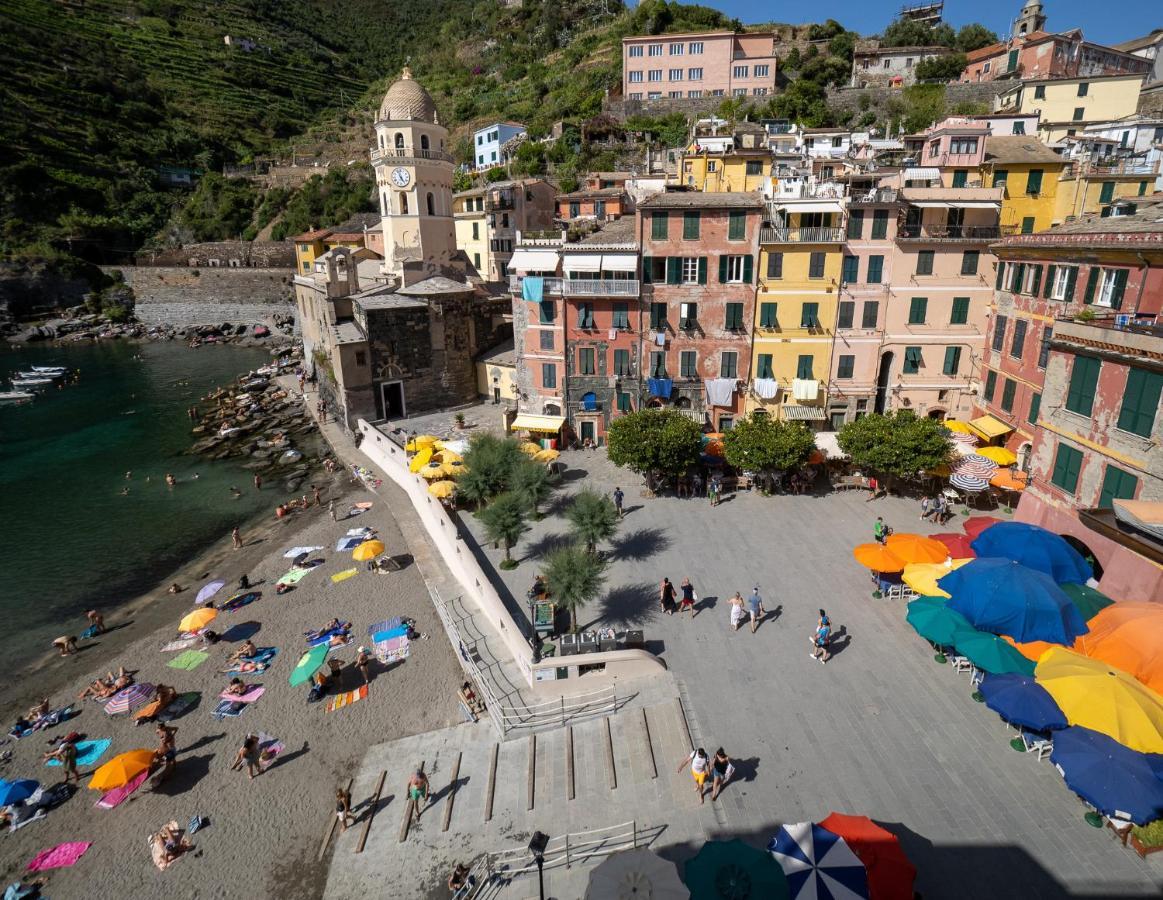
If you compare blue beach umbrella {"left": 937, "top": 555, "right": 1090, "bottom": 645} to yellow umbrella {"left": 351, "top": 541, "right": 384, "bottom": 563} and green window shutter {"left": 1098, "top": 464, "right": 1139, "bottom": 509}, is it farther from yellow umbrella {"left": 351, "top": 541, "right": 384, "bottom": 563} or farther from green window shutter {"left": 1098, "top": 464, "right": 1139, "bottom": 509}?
yellow umbrella {"left": 351, "top": 541, "right": 384, "bottom": 563}

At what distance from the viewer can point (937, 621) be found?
619 inches

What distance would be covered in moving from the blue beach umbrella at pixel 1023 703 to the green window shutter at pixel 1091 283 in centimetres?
1489

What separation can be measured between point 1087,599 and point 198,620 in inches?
1086

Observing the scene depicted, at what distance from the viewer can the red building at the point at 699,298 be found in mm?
28141

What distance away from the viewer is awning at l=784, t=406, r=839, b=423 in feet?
96.9

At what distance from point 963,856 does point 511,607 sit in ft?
41.3

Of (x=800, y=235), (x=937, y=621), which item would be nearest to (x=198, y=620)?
(x=937, y=621)

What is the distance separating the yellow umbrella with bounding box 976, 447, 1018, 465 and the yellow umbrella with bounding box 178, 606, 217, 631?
98.2 feet

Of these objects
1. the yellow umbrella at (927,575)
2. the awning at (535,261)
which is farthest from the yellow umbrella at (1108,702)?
the awning at (535,261)

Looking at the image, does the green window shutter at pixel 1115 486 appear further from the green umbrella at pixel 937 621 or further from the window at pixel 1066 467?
the green umbrella at pixel 937 621

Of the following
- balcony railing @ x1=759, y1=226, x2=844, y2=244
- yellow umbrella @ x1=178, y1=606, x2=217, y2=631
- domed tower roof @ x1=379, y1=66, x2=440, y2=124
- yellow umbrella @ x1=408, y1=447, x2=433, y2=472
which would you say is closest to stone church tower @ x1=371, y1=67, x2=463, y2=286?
domed tower roof @ x1=379, y1=66, x2=440, y2=124

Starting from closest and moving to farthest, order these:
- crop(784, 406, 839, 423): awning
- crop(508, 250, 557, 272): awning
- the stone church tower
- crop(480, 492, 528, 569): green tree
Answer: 1. crop(480, 492, 528, 569): green tree
2. crop(784, 406, 839, 423): awning
3. crop(508, 250, 557, 272): awning
4. the stone church tower

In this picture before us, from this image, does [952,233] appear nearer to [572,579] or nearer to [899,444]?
[899,444]

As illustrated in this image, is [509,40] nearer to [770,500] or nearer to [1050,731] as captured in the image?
[770,500]
